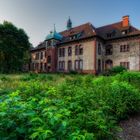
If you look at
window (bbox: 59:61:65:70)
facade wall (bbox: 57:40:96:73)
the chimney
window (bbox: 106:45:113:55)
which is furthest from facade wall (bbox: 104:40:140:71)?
window (bbox: 59:61:65:70)

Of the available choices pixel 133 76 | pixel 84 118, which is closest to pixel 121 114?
pixel 84 118

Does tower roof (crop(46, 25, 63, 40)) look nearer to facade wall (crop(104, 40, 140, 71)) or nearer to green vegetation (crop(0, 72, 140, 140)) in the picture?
Result: facade wall (crop(104, 40, 140, 71))

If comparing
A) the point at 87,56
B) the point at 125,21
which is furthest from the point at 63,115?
the point at 125,21

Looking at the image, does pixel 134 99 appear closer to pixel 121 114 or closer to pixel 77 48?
pixel 121 114

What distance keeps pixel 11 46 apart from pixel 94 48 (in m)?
17.3

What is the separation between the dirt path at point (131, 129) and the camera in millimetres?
5461

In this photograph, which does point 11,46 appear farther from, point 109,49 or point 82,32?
point 109,49

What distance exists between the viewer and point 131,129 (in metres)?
6.09

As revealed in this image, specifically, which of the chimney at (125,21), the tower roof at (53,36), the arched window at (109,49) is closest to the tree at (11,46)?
the tower roof at (53,36)

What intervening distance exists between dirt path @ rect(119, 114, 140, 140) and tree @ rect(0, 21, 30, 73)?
33426 mm

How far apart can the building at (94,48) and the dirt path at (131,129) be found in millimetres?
26204

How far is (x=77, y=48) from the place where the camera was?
37.0 meters

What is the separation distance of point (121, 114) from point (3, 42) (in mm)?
34942

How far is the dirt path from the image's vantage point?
5461mm
